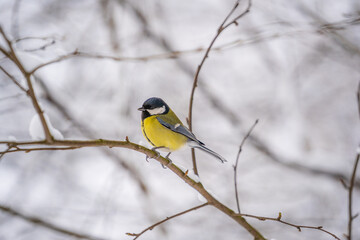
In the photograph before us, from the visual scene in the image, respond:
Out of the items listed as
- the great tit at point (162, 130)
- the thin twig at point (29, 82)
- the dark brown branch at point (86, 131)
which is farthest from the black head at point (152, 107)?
the dark brown branch at point (86, 131)

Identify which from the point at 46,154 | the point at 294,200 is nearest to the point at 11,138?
the point at 46,154

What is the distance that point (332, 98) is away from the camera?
7.02m

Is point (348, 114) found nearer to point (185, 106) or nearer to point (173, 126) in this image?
point (185, 106)

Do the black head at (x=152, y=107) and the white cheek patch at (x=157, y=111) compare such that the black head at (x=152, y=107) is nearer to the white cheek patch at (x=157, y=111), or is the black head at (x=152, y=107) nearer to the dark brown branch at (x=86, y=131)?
the white cheek patch at (x=157, y=111)

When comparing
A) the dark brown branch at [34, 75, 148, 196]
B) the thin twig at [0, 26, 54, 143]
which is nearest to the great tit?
the thin twig at [0, 26, 54, 143]

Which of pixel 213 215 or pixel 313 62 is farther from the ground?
pixel 313 62

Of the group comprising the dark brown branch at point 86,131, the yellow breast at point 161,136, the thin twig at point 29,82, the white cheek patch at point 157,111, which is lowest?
the thin twig at point 29,82

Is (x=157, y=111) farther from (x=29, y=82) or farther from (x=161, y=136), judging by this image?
(x=29, y=82)

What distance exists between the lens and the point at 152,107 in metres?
2.47

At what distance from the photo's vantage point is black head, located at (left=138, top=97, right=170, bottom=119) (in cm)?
247

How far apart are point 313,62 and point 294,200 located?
2871 mm

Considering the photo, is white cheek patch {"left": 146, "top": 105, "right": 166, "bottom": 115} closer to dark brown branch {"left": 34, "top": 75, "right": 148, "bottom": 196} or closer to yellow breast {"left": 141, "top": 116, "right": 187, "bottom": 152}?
yellow breast {"left": 141, "top": 116, "right": 187, "bottom": 152}

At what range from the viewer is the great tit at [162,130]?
2.41 m

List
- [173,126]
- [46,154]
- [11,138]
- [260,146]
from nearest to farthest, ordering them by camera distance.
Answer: [11,138], [173,126], [46,154], [260,146]
